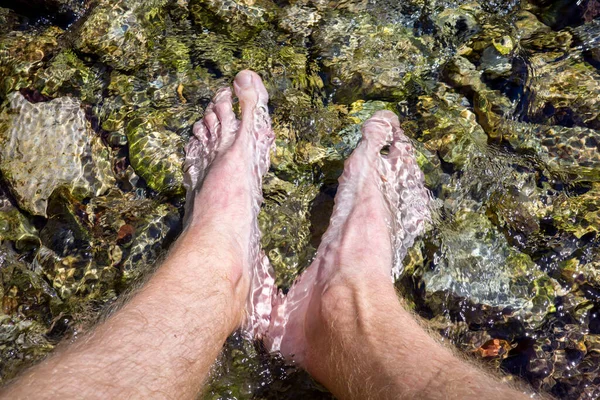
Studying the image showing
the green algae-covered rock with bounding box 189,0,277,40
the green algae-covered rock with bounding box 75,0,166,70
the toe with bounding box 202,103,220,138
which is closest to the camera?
the toe with bounding box 202,103,220,138

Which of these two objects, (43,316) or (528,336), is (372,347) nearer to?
(528,336)

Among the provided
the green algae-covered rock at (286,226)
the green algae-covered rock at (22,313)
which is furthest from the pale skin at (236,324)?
the green algae-covered rock at (22,313)

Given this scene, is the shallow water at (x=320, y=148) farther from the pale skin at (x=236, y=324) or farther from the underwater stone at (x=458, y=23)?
the pale skin at (x=236, y=324)

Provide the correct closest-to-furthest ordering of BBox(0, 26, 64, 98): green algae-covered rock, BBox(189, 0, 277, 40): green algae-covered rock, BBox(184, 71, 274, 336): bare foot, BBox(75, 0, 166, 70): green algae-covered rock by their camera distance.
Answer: BBox(184, 71, 274, 336): bare foot, BBox(0, 26, 64, 98): green algae-covered rock, BBox(75, 0, 166, 70): green algae-covered rock, BBox(189, 0, 277, 40): green algae-covered rock

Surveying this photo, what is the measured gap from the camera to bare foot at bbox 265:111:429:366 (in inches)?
98.1

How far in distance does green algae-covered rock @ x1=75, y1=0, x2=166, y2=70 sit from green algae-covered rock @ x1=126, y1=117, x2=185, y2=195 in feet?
1.64

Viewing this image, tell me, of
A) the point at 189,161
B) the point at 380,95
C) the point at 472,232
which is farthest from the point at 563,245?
the point at 189,161

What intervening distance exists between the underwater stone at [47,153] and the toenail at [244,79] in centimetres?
93

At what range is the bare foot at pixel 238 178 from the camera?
8.97 feet

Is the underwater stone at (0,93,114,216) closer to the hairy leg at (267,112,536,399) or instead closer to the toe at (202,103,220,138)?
the toe at (202,103,220,138)

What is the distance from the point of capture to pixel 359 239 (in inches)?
110

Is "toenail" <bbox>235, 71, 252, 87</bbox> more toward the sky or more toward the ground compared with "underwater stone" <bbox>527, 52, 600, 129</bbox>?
more toward the ground

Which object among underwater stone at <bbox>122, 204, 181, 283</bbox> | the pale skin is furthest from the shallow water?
the pale skin

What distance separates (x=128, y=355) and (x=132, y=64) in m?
2.17
